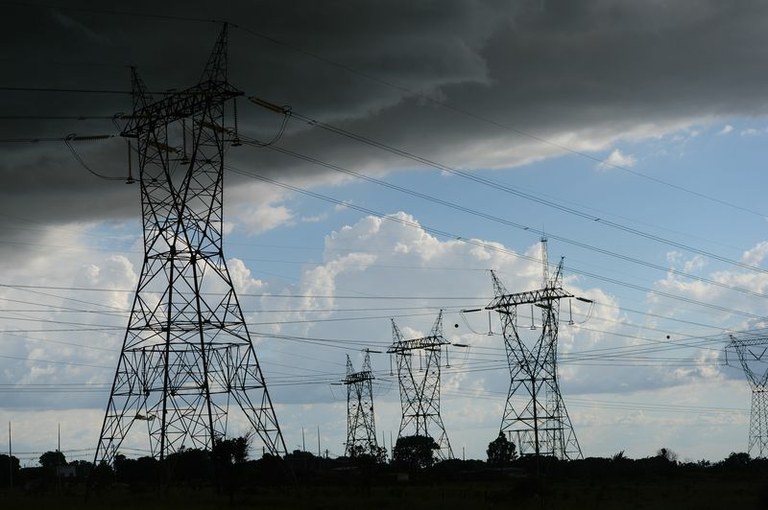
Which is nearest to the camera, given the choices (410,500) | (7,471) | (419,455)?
(410,500)

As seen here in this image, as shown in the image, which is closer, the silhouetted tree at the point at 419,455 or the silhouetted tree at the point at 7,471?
the silhouetted tree at the point at 419,455

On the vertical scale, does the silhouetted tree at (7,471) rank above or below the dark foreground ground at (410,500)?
above

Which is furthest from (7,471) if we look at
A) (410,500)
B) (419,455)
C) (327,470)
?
(410,500)

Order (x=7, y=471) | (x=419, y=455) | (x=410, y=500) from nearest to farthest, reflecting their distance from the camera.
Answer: (x=410, y=500) < (x=419, y=455) < (x=7, y=471)

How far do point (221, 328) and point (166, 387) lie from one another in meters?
5.13

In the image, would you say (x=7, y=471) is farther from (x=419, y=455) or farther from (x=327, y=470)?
(x=419, y=455)

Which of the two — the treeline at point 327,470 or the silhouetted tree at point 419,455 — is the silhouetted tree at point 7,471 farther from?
the silhouetted tree at point 419,455

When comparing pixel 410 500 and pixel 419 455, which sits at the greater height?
pixel 419 455

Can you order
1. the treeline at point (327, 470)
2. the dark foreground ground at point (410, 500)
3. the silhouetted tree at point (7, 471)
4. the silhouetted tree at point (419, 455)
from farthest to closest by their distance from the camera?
1. the silhouetted tree at point (7, 471)
2. the silhouetted tree at point (419, 455)
3. the treeline at point (327, 470)
4. the dark foreground ground at point (410, 500)

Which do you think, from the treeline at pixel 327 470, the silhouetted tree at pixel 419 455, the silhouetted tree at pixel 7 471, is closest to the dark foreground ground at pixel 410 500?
the treeline at pixel 327 470

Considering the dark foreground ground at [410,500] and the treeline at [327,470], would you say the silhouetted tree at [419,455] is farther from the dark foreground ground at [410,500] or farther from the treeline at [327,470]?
the dark foreground ground at [410,500]

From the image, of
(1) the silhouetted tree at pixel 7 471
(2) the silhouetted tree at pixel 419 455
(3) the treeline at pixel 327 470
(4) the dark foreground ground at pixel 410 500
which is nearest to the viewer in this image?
(4) the dark foreground ground at pixel 410 500

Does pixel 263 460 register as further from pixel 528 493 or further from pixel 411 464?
pixel 411 464

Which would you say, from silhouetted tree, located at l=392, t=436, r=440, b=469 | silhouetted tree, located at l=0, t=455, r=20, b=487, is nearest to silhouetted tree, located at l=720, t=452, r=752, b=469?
silhouetted tree, located at l=392, t=436, r=440, b=469
